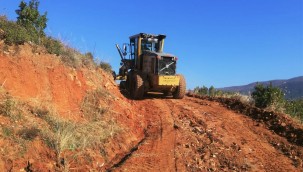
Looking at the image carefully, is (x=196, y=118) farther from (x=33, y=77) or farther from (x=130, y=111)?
(x=33, y=77)

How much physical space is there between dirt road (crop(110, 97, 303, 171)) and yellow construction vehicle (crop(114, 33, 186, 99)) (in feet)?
4.86

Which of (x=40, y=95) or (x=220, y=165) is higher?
(x=40, y=95)

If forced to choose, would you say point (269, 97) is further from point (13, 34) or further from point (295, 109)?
point (13, 34)

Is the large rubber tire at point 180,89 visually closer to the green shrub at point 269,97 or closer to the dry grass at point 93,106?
the green shrub at point 269,97

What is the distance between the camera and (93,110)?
11.1 meters

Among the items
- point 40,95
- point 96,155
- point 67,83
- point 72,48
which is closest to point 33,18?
point 72,48

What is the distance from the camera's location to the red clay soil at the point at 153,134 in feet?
26.5

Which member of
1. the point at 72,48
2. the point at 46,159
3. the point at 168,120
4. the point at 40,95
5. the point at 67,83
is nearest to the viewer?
the point at 46,159

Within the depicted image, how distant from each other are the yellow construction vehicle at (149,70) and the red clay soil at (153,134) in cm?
171

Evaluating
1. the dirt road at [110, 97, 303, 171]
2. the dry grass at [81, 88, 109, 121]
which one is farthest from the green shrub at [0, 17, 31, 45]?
the dirt road at [110, 97, 303, 171]

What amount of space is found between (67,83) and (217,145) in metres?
4.79

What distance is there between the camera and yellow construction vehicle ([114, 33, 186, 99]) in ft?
50.8

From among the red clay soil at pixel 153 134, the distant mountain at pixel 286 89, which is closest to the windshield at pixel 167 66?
the red clay soil at pixel 153 134

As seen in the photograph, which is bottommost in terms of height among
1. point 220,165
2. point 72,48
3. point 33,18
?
point 220,165
